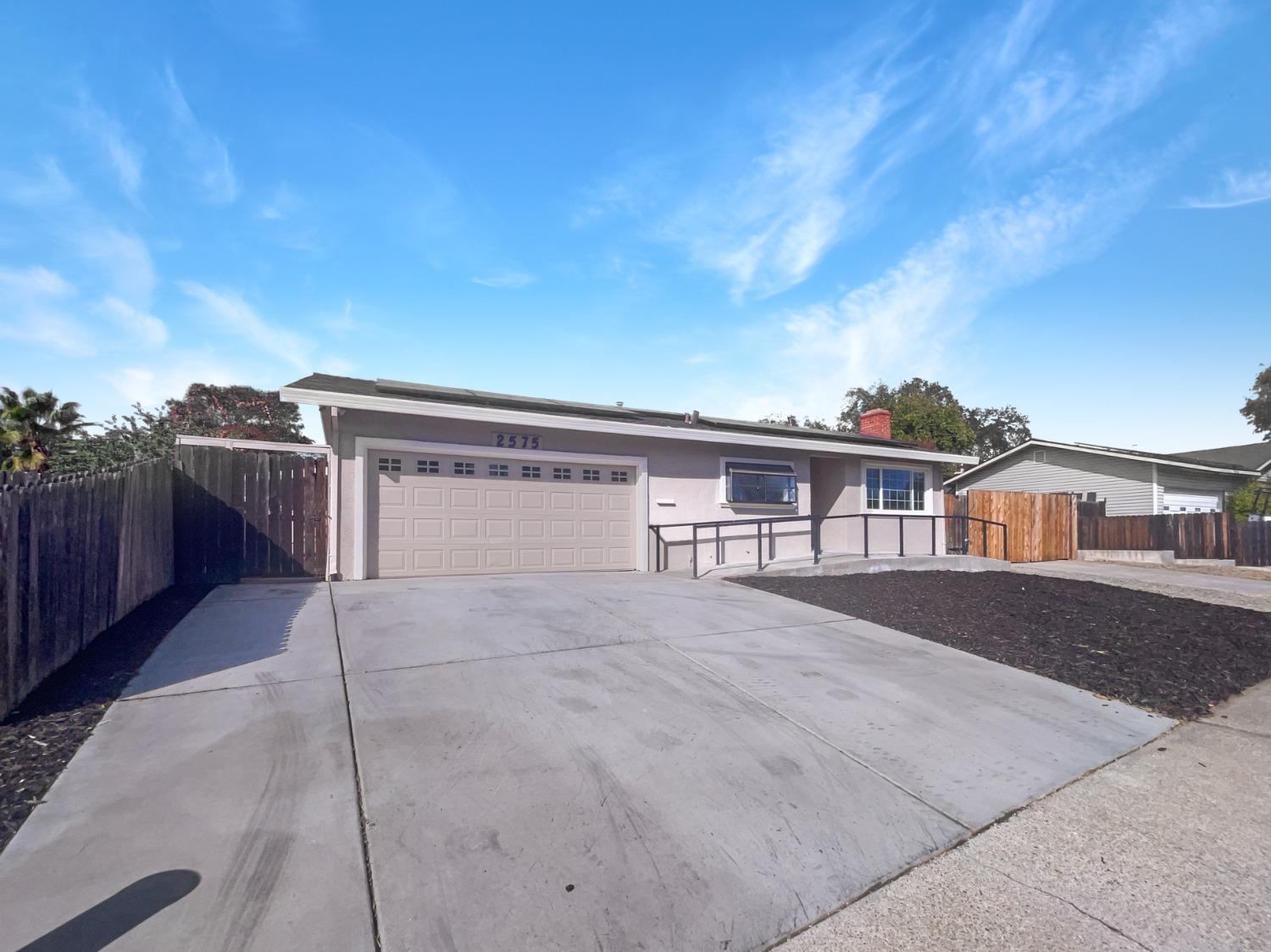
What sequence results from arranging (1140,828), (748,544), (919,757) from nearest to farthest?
1. (1140,828)
2. (919,757)
3. (748,544)

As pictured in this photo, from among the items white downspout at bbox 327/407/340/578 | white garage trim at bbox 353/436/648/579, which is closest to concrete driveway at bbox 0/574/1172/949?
white downspout at bbox 327/407/340/578

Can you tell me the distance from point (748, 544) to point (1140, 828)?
977 centimetres

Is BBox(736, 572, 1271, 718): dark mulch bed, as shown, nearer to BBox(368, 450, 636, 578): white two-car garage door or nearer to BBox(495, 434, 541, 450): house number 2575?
BBox(368, 450, 636, 578): white two-car garage door

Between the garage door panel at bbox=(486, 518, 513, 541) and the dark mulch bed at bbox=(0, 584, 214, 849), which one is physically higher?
the garage door panel at bbox=(486, 518, 513, 541)

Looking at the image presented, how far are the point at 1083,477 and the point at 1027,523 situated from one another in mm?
10539

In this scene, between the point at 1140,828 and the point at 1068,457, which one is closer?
the point at 1140,828

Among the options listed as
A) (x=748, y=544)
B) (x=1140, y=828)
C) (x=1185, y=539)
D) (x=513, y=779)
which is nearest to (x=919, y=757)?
(x=1140, y=828)

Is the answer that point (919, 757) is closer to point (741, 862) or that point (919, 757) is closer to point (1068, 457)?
point (741, 862)

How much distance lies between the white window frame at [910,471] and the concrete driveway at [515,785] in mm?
8542

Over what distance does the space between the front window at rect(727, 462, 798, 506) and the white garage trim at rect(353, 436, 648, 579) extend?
6.63 feet

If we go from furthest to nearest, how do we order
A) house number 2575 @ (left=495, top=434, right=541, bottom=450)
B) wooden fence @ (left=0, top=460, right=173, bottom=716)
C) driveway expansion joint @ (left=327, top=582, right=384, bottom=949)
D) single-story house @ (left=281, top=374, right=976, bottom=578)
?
house number 2575 @ (left=495, top=434, right=541, bottom=450) → single-story house @ (left=281, top=374, right=976, bottom=578) → wooden fence @ (left=0, top=460, right=173, bottom=716) → driveway expansion joint @ (left=327, top=582, right=384, bottom=949)

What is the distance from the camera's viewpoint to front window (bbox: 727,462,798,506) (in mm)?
12828

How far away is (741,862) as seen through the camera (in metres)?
2.78

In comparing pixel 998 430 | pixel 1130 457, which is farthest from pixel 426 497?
pixel 998 430
